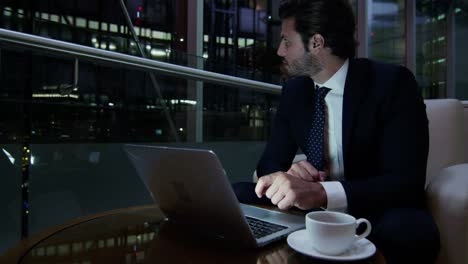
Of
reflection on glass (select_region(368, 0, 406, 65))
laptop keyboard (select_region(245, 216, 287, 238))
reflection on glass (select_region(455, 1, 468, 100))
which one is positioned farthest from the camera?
reflection on glass (select_region(455, 1, 468, 100))

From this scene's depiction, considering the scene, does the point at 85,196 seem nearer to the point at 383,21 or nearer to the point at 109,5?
the point at 109,5

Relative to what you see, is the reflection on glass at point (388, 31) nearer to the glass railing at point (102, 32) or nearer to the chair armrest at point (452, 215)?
the glass railing at point (102, 32)

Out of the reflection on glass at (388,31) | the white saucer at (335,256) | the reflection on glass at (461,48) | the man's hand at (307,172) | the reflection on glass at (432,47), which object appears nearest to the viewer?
the white saucer at (335,256)

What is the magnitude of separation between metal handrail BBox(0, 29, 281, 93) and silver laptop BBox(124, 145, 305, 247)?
738mm

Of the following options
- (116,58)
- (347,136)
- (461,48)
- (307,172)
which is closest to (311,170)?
(307,172)

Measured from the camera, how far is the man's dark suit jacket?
1.09 m

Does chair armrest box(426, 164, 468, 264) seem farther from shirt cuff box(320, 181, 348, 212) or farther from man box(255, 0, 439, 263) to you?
shirt cuff box(320, 181, 348, 212)

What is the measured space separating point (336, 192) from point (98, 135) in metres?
1.12

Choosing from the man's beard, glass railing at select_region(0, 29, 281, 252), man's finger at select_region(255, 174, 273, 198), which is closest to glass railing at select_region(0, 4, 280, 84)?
glass railing at select_region(0, 29, 281, 252)

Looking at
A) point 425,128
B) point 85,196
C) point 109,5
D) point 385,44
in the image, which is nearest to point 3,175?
point 85,196

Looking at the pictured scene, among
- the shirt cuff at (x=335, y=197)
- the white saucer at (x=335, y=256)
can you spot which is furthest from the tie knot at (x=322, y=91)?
the white saucer at (x=335, y=256)

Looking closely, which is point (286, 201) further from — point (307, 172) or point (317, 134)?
point (317, 134)

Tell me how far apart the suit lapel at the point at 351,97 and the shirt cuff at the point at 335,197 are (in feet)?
0.80

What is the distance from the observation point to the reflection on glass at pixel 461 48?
611cm
